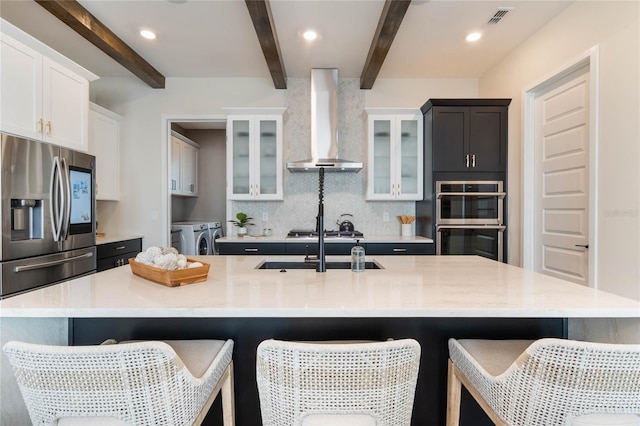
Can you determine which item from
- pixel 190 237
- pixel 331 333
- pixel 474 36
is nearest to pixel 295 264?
pixel 331 333

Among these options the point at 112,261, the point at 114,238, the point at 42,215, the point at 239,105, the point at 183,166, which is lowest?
the point at 112,261

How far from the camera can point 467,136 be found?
11.5 feet

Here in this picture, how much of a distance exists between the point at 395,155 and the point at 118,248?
3.23 meters

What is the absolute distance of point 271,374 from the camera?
3.03ft

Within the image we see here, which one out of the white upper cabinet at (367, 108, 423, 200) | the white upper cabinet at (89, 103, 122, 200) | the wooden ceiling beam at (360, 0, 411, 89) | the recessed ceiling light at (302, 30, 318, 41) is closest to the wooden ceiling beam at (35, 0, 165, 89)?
the white upper cabinet at (89, 103, 122, 200)

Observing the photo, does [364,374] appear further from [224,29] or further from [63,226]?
[224,29]

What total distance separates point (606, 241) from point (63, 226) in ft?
13.2

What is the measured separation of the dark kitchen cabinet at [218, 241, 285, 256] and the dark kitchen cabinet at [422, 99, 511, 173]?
1914mm

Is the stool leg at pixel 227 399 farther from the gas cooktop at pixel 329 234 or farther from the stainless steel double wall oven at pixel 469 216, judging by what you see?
the stainless steel double wall oven at pixel 469 216

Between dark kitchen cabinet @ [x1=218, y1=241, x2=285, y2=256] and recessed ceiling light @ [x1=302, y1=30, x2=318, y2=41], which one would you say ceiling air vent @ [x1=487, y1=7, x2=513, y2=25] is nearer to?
recessed ceiling light @ [x1=302, y1=30, x2=318, y2=41]

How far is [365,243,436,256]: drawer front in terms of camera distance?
11.7ft

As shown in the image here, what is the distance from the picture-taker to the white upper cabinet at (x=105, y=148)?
3.58 m

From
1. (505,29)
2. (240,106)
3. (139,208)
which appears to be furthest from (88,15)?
(505,29)

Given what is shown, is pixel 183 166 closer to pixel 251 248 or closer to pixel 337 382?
pixel 251 248
